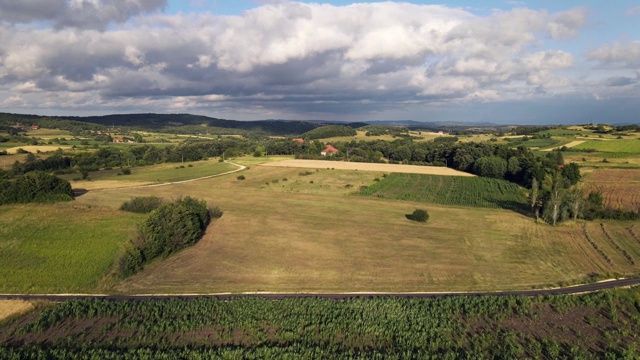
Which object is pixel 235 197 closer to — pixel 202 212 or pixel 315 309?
pixel 202 212

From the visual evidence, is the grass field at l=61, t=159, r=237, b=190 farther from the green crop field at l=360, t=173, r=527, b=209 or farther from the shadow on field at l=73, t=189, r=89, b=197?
the green crop field at l=360, t=173, r=527, b=209

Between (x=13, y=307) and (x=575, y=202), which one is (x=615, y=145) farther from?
(x=13, y=307)

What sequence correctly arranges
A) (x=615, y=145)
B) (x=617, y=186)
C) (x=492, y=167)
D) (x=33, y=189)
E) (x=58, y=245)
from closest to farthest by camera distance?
(x=58, y=245), (x=33, y=189), (x=617, y=186), (x=492, y=167), (x=615, y=145)

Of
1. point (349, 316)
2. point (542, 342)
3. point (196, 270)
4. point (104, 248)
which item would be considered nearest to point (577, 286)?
point (542, 342)

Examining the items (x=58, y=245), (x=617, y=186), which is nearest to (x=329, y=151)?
(x=617, y=186)

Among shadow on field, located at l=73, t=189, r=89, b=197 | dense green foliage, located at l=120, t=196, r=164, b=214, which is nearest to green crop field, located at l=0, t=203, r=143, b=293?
dense green foliage, located at l=120, t=196, r=164, b=214

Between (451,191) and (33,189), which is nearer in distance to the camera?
(33,189)

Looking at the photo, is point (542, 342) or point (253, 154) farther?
point (253, 154)
